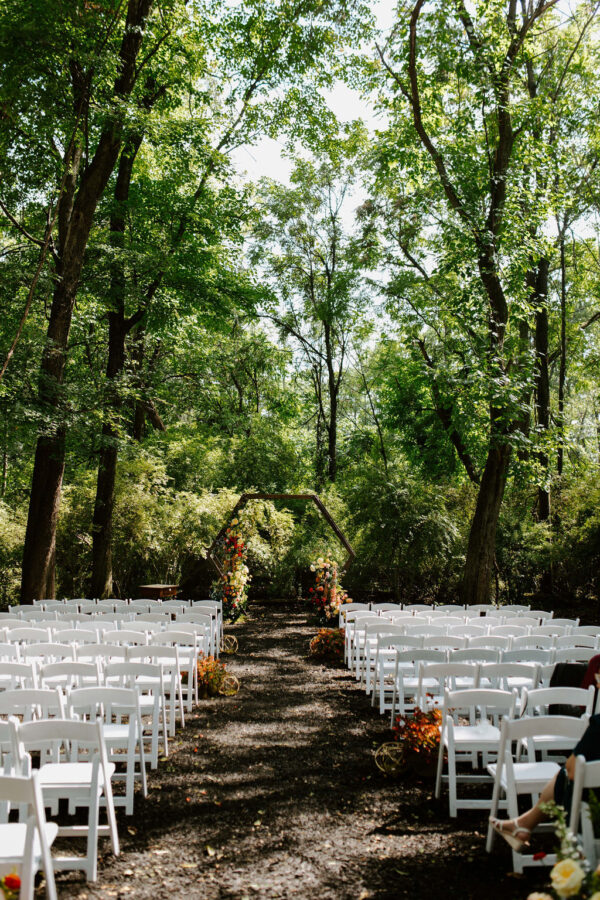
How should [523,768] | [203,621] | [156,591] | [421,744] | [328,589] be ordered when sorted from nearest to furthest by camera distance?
[523,768] < [421,744] < [203,621] < [328,589] < [156,591]

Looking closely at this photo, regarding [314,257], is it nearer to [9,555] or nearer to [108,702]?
[9,555]

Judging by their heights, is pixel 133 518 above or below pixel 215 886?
above

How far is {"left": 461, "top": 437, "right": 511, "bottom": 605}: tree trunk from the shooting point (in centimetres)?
1427

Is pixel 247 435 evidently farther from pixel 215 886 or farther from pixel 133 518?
pixel 215 886

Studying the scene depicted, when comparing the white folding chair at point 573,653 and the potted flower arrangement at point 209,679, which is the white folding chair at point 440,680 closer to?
the white folding chair at point 573,653

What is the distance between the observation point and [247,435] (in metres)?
23.5

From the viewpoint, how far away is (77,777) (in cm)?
425

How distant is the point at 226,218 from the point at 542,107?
301 inches

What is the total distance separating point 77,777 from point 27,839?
1.28 metres

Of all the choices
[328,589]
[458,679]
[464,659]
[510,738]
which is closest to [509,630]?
[458,679]

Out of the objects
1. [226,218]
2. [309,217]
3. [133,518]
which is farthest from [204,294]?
[309,217]

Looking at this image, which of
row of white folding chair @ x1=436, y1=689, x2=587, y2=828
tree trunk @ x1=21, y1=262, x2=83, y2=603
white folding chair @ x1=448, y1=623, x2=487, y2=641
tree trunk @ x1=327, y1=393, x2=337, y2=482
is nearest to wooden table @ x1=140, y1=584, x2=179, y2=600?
tree trunk @ x1=21, y1=262, x2=83, y2=603

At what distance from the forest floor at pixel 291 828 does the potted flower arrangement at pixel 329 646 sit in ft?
10.2

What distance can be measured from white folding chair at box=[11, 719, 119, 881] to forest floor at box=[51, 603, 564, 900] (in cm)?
14
